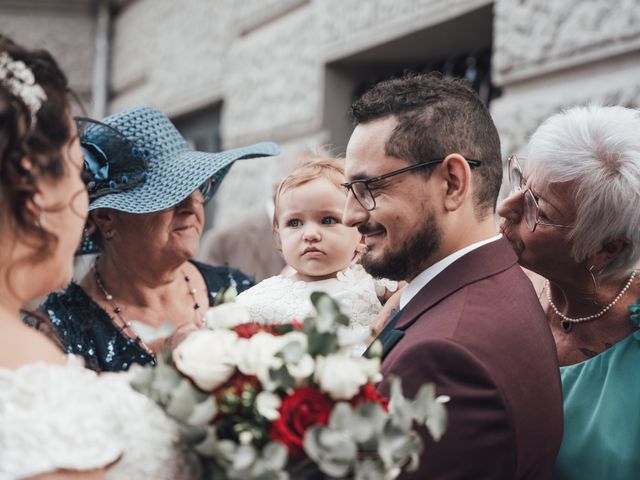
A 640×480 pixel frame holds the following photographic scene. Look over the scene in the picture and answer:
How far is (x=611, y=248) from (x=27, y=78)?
6.13ft

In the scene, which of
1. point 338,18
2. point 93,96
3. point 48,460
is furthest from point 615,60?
point 93,96

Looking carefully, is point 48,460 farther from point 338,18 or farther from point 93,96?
point 93,96

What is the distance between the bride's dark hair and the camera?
1569 millimetres

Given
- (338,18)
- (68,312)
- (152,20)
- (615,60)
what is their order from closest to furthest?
(68,312) → (615,60) → (338,18) → (152,20)

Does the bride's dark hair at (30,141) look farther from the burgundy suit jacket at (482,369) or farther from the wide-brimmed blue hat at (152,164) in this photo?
the wide-brimmed blue hat at (152,164)

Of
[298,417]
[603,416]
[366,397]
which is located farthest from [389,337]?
[603,416]

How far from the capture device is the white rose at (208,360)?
1.54 meters

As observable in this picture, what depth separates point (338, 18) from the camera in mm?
6387

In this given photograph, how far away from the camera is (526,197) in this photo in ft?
9.06

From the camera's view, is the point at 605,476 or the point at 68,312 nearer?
the point at 605,476

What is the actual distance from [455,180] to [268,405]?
3.29 feet

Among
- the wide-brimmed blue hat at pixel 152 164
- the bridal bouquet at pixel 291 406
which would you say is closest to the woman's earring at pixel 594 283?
the wide-brimmed blue hat at pixel 152 164

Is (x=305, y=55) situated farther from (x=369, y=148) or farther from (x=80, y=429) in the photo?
(x=80, y=429)

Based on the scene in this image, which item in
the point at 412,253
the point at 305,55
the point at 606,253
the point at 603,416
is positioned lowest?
the point at 305,55
